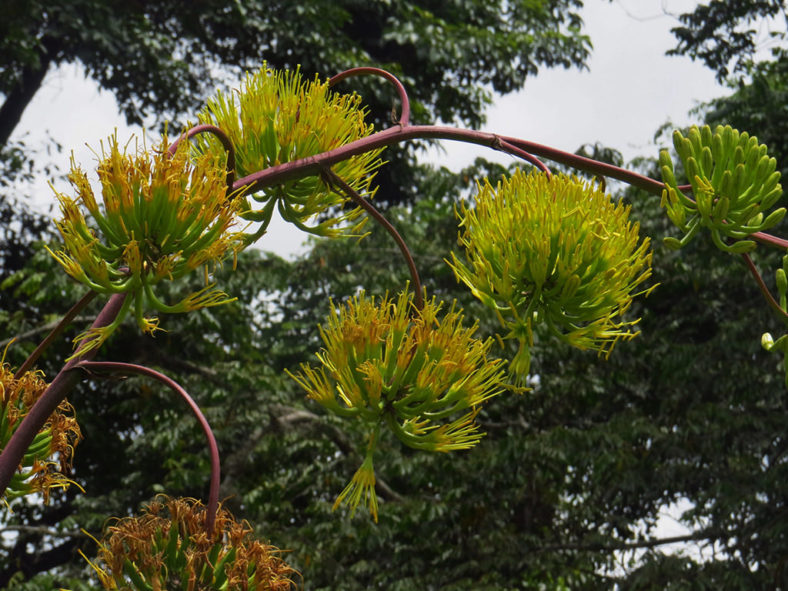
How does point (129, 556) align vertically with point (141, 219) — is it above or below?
below

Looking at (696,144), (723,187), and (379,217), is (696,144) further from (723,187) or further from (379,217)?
(379,217)

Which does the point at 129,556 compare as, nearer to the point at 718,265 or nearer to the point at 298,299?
the point at 718,265

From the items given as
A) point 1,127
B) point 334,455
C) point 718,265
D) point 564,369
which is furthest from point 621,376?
point 1,127

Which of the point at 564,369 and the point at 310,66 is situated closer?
the point at 564,369

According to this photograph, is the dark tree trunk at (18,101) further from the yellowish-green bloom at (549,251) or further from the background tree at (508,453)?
the yellowish-green bloom at (549,251)

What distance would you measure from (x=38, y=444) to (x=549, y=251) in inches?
23.5

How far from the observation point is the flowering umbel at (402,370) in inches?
34.1

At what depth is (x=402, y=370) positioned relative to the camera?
87cm

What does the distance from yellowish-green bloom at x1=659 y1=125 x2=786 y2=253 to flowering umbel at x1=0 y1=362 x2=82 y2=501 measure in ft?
2.14

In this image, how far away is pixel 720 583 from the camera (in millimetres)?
4223

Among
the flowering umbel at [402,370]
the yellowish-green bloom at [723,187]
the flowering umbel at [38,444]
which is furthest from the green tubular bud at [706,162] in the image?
the flowering umbel at [38,444]

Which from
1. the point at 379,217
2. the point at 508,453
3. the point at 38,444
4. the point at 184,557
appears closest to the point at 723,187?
the point at 379,217

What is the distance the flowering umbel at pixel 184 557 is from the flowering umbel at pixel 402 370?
0.33 ft

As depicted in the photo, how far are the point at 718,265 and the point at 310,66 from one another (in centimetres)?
359
